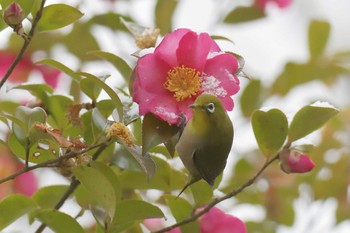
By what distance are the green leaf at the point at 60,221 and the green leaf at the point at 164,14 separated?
26.5 inches

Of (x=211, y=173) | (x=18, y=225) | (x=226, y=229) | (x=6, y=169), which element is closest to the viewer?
(x=211, y=173)

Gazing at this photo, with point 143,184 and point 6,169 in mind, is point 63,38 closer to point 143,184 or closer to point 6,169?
point 6,169

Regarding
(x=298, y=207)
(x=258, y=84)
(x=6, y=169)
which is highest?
(x=258, y=84)

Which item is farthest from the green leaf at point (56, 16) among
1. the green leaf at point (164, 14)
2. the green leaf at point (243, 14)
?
the green leaf at point (243, 14)

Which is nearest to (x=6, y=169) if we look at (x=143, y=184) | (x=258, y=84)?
(x=258, y=84)

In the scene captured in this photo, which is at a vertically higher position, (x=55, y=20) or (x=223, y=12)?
(x=55, y=20)

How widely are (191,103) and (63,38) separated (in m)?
0.87

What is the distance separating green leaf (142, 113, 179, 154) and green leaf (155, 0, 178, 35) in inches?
28.0

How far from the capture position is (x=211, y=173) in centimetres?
84

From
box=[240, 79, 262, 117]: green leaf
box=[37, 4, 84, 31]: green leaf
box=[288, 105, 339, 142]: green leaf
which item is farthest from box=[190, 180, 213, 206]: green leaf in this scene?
box=[240, 79, 262, 117]: green leaf

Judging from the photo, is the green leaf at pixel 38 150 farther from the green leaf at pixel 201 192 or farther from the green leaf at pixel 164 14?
the green leaf at pixel 164 14

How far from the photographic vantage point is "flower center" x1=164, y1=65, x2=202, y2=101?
0.90 metres

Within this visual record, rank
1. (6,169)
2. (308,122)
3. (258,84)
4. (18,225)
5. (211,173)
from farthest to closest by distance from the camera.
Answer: (18,225) < (6,169) < (258,84) < (308,122) < (211,173)

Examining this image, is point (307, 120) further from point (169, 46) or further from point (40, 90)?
point (40, 90)
